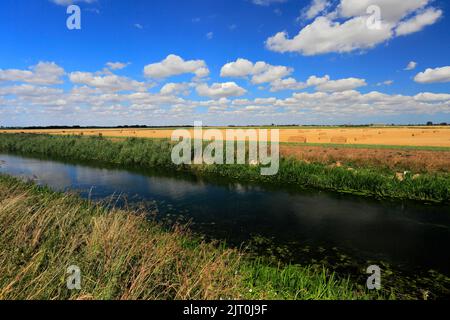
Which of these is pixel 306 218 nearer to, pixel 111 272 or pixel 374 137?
pixel 111 272

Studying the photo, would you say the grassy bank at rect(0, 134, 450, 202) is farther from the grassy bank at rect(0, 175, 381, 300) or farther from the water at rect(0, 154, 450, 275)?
the grassy bank at rect(0, 175, 381, 300)

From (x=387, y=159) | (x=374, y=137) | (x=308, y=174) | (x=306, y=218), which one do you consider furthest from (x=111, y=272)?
(x=374, y=137)

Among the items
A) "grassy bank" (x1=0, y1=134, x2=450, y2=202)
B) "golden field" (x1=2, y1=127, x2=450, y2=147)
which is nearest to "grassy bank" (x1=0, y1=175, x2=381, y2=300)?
"grassy bank" (x1=0, y1=134, x2=450, y2=202)

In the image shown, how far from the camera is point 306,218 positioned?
15.6m

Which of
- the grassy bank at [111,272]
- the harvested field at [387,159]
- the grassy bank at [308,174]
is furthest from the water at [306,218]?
the harvested field at [387,159]

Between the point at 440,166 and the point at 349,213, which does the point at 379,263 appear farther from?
the point at 440,166

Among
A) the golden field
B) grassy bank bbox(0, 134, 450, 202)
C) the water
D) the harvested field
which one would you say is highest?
the golden field

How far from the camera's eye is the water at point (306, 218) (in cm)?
1152

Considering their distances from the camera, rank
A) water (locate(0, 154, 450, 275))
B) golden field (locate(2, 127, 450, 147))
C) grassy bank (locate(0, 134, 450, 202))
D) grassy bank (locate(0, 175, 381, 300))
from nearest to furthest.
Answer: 1. grassy bank (locate(0, 175, 381, 300))
2. water (locate(0, 154, 450, 275))
3. grassy bank (locate(0, 134, 450, 202))
4. golden field (locate(2, 127, 450, 147))

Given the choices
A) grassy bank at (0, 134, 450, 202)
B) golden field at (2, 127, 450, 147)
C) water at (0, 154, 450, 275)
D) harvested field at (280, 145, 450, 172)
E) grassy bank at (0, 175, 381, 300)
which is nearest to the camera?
grassy bank at (0, 175, 381, 300)

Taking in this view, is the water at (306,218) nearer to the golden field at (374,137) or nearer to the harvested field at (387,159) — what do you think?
the harvested field at (387,159)

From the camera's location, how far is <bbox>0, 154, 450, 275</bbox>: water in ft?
37.8
